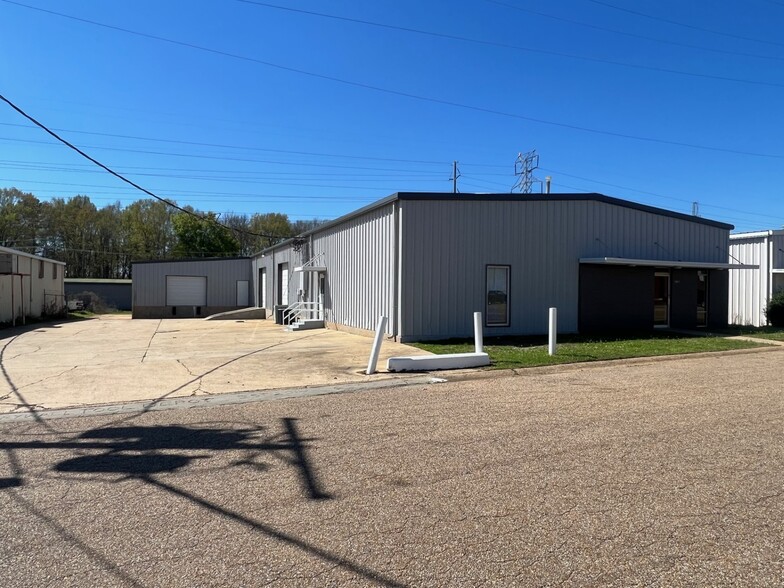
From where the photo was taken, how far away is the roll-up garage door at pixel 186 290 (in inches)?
1323

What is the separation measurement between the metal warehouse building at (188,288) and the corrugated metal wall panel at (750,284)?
2692cm

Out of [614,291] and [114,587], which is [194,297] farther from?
[114,587]

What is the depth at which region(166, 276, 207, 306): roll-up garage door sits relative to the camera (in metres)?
33.6

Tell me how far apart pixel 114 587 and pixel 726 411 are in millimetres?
6840

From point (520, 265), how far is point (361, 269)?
4959 millimetres

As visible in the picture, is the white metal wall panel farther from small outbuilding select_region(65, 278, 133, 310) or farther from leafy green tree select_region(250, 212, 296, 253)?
leafy green tree select_region(250, 212, 296, 253)

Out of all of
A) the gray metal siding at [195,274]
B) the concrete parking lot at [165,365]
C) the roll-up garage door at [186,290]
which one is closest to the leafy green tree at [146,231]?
the gray metal siding at [195,274]

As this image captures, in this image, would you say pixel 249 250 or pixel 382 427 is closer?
pixel 382 427

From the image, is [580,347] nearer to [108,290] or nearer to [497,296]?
Result: [497,296]

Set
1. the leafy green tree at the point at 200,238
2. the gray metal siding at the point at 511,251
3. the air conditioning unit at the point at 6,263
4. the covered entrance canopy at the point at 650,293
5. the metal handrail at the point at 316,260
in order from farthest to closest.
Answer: the leafy green tree at the point at 200,238, the air conditioning unit at the point at 6,263, the metal handrail at the point at 316,260, the covered entrance canopy at the point at 650,293, the gray metal siding at the point at 511,251

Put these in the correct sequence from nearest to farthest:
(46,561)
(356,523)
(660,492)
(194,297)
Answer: (46,561), (356,523), (660,492), (194,297)

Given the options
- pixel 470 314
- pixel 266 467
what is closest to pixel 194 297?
pixel 470 314

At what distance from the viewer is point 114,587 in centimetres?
301

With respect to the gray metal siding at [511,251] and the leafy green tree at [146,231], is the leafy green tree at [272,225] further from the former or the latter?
the gray metal siding at [511,251]
